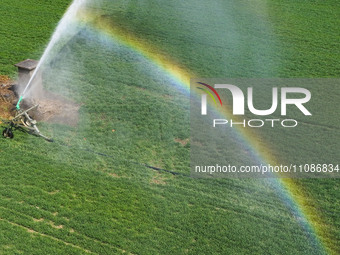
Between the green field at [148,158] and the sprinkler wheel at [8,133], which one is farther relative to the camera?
the sprinkler wheel at [8,133]

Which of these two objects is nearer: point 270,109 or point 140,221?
point 140,221

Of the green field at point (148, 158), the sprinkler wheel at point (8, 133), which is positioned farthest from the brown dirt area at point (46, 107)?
the sprinkler wheel at point (8, 133)

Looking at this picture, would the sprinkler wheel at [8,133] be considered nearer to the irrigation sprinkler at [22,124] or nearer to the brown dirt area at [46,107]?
the irrigation sprinkler at [22,124]

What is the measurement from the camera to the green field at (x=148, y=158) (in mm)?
11531

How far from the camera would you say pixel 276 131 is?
16219mm

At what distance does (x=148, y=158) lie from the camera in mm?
14609

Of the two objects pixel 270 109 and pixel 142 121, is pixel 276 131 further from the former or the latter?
pixel 142 121

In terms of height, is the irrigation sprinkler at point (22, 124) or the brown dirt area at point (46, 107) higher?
the brown dirt area at point (46, 107)

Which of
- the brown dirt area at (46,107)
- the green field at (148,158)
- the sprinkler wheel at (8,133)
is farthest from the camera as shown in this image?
the brown dirt area at (46,107)

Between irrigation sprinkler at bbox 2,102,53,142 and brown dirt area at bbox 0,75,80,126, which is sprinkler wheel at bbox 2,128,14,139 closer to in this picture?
irrigation sprinkler at bbox 2,102,53,142

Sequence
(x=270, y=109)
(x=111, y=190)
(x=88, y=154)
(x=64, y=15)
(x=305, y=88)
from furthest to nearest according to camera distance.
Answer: (x=64, y=15)
(x=305, y=88)
(x=270, y=109)
(x=88, y=154)
(x=111, y=190)

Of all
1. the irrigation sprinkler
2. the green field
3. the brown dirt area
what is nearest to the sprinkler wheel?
the irrigation sprinkler

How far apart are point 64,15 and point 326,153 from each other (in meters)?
19.2

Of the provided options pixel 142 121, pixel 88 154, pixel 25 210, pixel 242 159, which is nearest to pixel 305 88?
pixel 242 159
